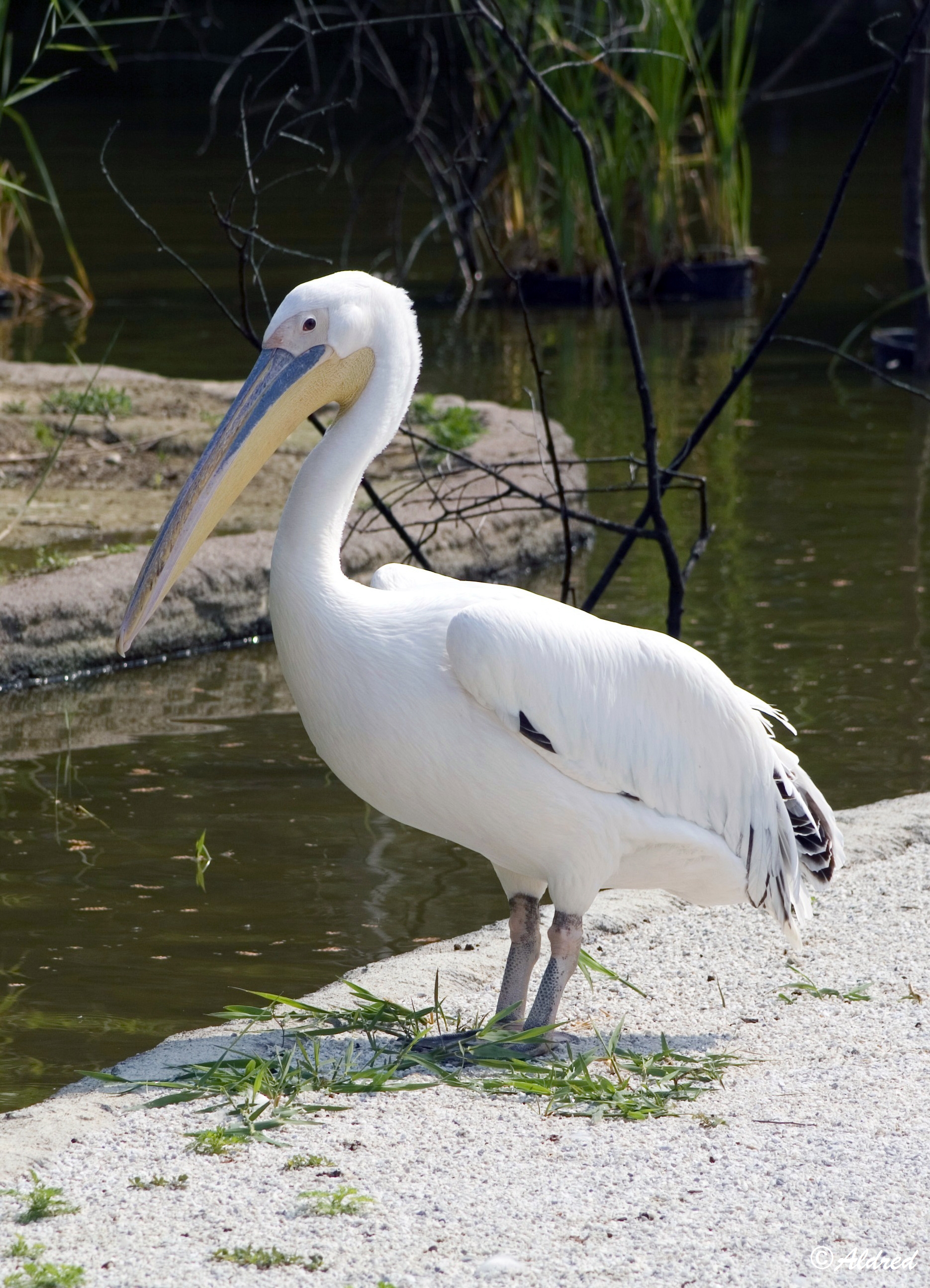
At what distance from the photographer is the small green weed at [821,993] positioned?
3035mm

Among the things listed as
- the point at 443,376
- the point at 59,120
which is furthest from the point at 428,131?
the point at 59,120

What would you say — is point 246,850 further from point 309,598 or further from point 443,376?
point 443,376

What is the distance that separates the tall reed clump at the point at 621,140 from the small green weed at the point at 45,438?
9.34 ft

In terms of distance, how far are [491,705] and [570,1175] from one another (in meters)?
0.71

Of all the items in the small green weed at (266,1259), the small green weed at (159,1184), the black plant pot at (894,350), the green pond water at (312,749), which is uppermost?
the small green weed at (266,1259)

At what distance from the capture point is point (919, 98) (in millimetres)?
7832

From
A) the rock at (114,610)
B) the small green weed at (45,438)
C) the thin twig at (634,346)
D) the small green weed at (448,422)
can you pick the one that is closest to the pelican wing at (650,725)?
the thin twig at (634,346)

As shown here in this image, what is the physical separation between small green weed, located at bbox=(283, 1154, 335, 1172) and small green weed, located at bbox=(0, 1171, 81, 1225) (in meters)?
0.28

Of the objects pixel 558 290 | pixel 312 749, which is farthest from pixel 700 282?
pixel 312 749

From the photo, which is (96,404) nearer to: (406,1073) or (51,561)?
(51,561)

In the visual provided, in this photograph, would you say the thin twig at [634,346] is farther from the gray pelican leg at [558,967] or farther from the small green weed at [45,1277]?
the small green weed at [45,1277]


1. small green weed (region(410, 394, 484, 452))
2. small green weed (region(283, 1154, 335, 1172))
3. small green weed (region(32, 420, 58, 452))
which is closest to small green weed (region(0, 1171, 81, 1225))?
small green weed (region(283, 1154, 335, 1172))

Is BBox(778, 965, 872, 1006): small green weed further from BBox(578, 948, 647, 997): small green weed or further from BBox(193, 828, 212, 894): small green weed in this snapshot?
BBox(193, 828, 212, 894): small green weed

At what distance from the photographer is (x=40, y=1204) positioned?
2.23m
